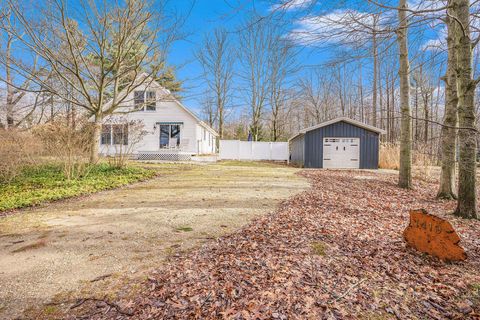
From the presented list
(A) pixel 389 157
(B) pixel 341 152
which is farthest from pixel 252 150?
(A) pixel 389 157

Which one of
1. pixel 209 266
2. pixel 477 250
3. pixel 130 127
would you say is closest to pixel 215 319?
pixel 209 266

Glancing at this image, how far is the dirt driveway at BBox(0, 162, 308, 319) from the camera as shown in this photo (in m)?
2.45

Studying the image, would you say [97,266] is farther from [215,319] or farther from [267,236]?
[267,236]

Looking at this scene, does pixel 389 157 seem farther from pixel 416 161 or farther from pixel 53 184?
pixel 53 184

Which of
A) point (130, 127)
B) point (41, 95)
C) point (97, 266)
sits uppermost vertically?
point (41, 95)

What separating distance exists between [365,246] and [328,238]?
459 millimetres

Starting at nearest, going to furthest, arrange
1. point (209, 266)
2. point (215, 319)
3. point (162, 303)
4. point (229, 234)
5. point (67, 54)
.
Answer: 1. point (215, 319)
2. point (162, 303)
3. point (209, 266)
4. point (229, 234)
5. point (67, 54)

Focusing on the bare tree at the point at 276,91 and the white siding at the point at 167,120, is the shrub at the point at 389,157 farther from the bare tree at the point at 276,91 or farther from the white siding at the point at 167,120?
the white siding at the point at 167,120

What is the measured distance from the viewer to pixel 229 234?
12.4 ft

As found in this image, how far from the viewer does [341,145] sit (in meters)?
16.4

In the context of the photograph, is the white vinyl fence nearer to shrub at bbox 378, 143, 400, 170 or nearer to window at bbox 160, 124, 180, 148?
window at bbox 160, 124, 180, 148

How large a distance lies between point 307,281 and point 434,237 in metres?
1.73

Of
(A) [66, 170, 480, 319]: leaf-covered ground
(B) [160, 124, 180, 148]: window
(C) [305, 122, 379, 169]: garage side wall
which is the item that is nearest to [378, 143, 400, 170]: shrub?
(C) [305, 122, 379, 169]: garage side wall

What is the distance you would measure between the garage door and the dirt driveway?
1063cm
